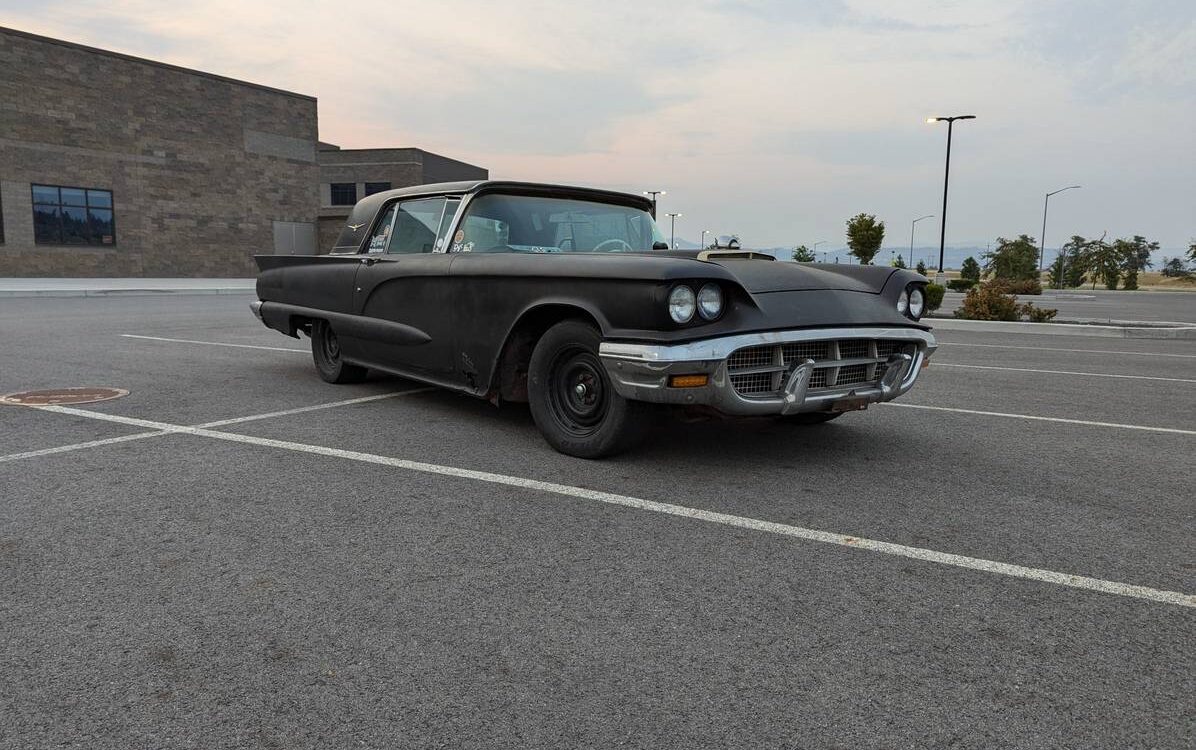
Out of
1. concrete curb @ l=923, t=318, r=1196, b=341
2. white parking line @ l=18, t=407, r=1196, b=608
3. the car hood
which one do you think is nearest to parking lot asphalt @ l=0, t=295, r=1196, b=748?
white parking line @ l=18, t=407, r=1196, b=608

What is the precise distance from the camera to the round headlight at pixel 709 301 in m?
3.84

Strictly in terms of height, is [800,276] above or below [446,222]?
below

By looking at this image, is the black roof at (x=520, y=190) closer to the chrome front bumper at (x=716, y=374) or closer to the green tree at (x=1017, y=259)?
the chrome front bumper at (x=716, y=374)

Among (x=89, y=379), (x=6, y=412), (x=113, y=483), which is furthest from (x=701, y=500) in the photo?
(x=89, y=379)

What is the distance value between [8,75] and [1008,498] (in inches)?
1419

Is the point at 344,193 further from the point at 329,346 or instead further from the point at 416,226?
the point at 416,226

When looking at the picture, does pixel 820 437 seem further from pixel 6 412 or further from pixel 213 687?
pixel 6 412

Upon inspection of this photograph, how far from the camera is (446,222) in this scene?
5312 millimetres

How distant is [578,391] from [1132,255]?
8895cm

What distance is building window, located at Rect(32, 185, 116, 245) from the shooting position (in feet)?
101

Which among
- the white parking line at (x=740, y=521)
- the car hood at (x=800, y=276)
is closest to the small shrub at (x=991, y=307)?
the car hood at (x=800, y=276)

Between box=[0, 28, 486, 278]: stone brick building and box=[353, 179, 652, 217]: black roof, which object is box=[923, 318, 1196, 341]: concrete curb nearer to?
box=[353, 179, 652, 217]: black roof

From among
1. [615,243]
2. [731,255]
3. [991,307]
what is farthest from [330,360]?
[991,307]

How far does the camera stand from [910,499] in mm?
3742
